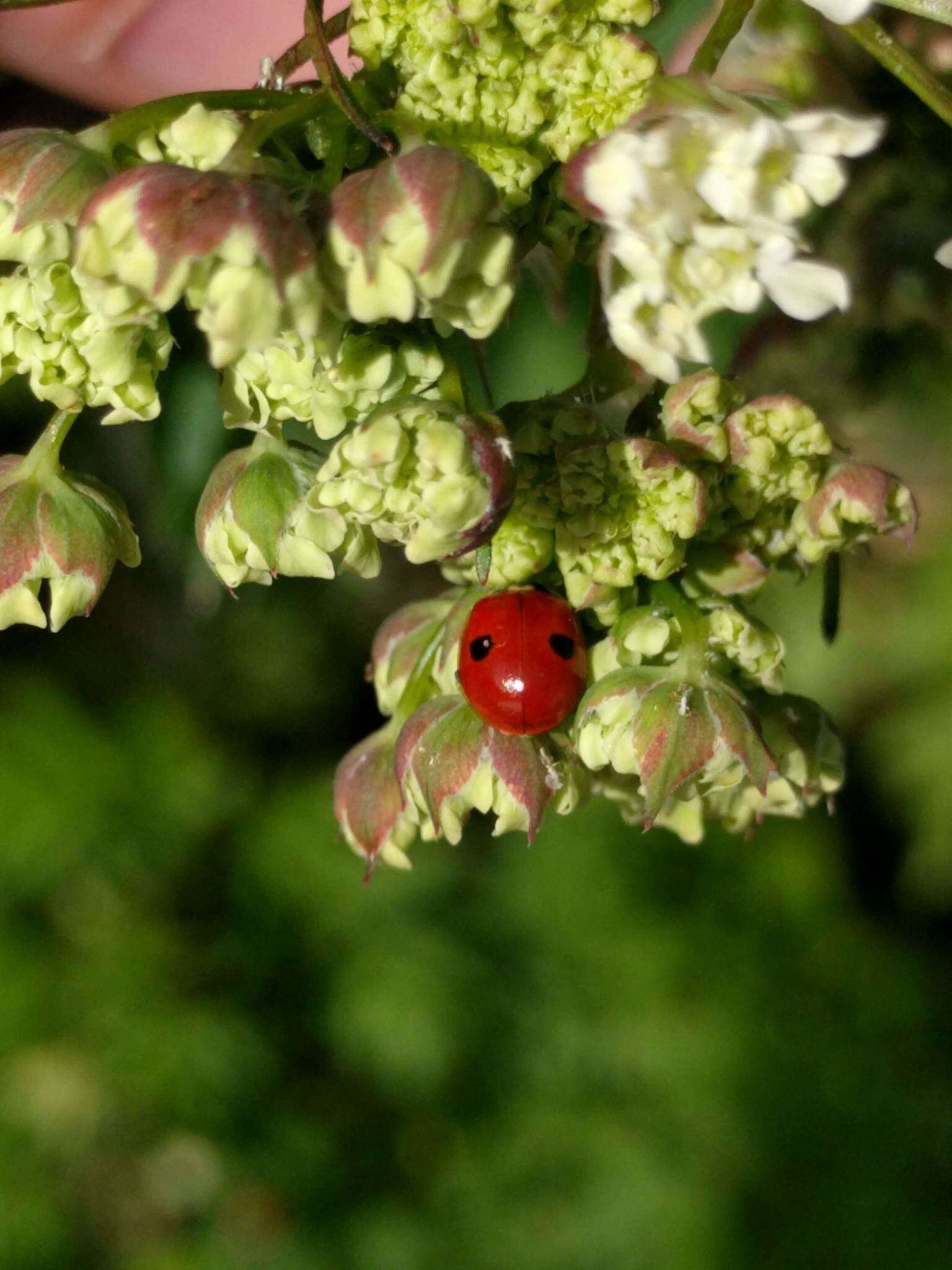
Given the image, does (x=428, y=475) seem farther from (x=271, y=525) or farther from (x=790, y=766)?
(x=790, y=766)

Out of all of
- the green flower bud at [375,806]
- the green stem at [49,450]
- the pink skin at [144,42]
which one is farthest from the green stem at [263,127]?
the pink skin at [144,42]

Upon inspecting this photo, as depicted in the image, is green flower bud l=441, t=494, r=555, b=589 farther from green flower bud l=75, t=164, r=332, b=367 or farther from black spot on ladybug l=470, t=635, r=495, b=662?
green flower bud l=75, t=164, r=332, b=367

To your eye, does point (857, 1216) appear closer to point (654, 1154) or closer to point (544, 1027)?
point (654, 1154)

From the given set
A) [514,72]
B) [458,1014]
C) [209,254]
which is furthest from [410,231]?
[458,1014]

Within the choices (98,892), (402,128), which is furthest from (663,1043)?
(402,128)

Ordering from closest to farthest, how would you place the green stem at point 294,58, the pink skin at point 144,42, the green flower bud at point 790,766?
the green stem at point 294,58 < the green flower bud at point 790,766 < the pink skin at point 144,42

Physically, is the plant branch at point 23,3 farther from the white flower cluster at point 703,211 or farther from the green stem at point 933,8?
the green stem at point 933,8
